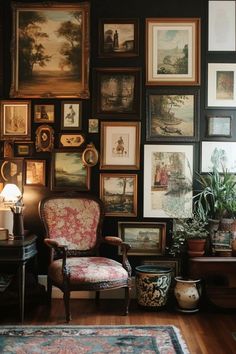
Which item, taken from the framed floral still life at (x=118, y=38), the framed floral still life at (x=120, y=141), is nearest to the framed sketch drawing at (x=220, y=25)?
the framed floral still life at (x=118, y=38)

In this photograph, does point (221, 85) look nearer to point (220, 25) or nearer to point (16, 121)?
point (220, 25)

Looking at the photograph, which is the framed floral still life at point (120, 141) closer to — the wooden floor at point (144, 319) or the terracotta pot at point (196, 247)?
the terracotta pot at point (196, 247)

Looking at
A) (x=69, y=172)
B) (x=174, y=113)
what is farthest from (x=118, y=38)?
(x=69, y=172)

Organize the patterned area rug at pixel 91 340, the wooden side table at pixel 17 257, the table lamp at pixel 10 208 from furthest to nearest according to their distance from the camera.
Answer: the table lamp at pixel 10 208
the wooden side table at pixel 17 257
the patterned area rug at pixel 91 340

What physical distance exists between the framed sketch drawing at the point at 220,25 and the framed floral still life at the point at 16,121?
6.53 ft

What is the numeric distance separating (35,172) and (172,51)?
184 cm

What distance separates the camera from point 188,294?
181 inches

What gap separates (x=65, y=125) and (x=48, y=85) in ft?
1.43

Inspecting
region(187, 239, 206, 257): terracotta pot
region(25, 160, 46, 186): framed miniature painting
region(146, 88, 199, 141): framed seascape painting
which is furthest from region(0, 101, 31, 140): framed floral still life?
region(187, 239, 206, 257): terracotta pot

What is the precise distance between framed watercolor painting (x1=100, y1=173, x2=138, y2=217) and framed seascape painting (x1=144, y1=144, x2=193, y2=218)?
13cm

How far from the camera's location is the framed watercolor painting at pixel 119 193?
5164 mm

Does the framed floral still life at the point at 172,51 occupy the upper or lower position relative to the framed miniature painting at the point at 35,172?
upper

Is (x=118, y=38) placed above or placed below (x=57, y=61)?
above

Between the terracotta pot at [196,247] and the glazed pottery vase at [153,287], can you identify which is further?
the terracotta pot at [196,247]
